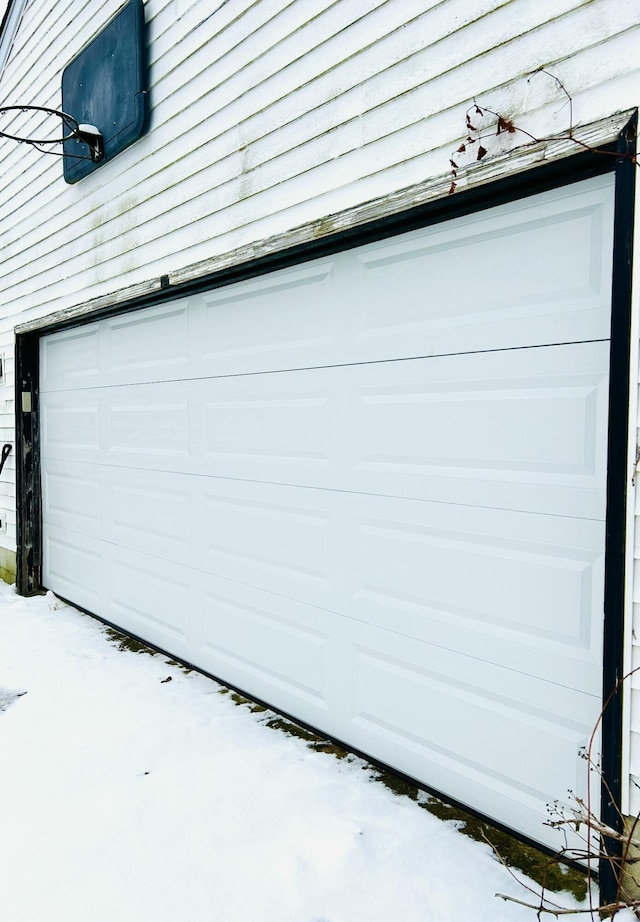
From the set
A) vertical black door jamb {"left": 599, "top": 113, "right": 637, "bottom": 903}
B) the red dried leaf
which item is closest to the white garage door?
vertical black door jamb {"left": 599, "top": 113, "right": 637, "bottom": 903}

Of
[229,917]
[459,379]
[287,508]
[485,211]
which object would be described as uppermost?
[485,211]

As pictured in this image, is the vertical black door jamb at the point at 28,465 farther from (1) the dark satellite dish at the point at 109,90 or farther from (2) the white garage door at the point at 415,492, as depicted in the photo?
(2) the white garage door at the point at 415,492

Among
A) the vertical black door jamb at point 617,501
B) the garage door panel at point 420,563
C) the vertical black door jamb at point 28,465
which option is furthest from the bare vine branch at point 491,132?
the vertical black door jamb at point 28,465

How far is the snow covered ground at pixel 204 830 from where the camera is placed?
2150 mm

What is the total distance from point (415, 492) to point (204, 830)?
1558 millimetres

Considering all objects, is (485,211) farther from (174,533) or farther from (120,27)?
(120,27)

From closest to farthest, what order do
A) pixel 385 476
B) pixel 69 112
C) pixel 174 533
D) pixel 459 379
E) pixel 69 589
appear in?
pixel 459 379
pixel 385 476
pixel 174 533
pixel 69 112
pixel 69 589

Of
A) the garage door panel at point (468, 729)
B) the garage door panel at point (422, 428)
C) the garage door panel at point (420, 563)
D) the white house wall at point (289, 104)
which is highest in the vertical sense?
the white house wall at point (289, 104)

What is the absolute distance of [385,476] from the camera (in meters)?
2.92

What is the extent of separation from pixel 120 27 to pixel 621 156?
12.5 feet

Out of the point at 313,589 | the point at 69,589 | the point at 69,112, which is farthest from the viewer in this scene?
the point at 69,589

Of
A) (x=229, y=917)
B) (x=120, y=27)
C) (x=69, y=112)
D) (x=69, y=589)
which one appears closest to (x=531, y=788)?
(x=229, y=917)

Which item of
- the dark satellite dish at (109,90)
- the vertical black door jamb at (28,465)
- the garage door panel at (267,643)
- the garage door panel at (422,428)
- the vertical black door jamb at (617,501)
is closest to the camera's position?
the vertical black door jamb at (617,501)

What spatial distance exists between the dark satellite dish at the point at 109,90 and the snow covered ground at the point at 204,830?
11.8 ft
